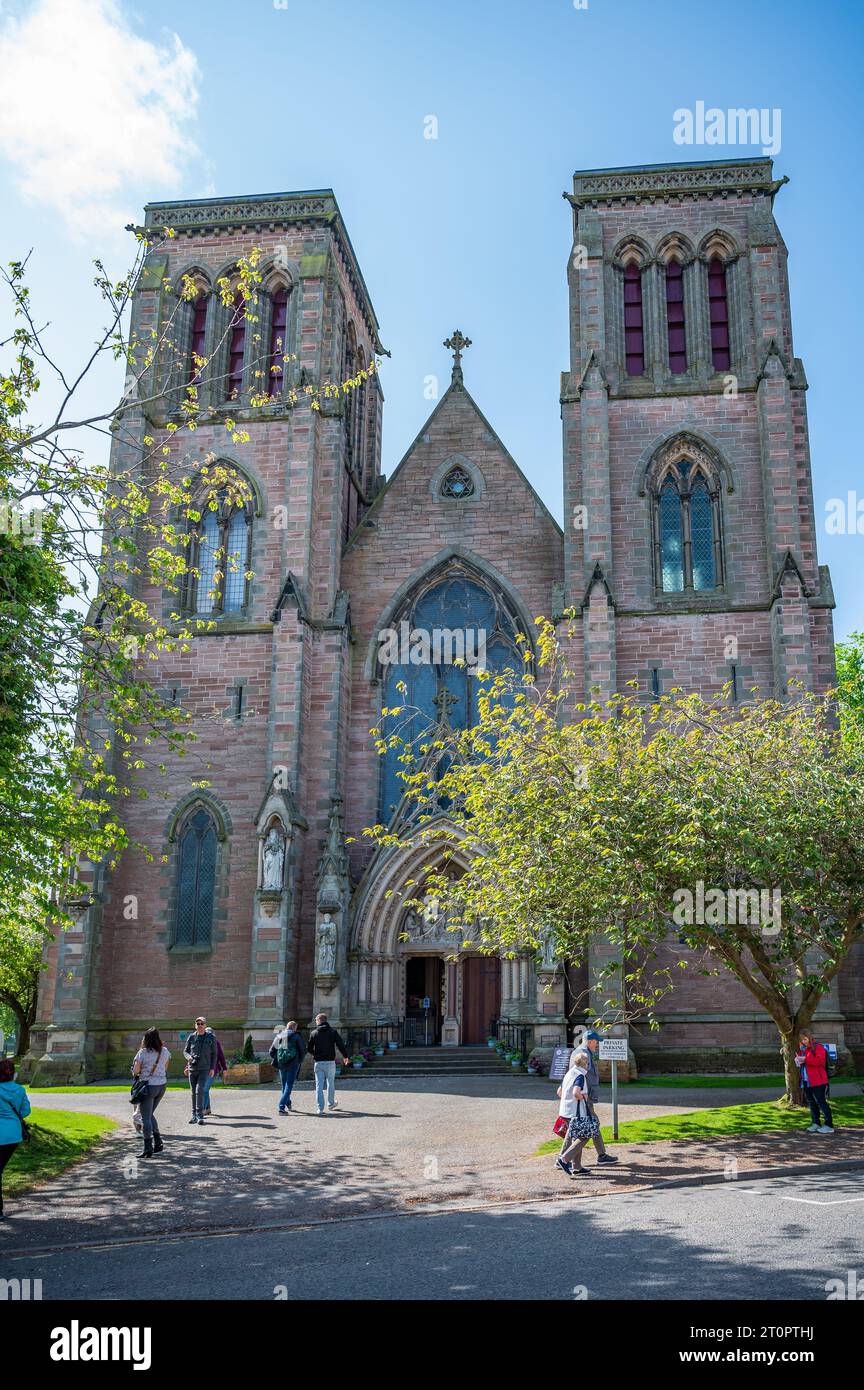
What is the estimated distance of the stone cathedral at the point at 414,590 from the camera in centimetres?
2706

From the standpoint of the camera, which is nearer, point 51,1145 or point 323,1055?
point 51,1145

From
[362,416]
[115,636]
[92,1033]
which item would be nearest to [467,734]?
[115,636]

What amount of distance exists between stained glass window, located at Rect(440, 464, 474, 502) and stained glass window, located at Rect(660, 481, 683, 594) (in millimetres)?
5358

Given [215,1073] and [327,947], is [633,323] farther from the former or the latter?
[215,1073]

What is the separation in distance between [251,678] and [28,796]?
15.0 m

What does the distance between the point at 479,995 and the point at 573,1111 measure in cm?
1603

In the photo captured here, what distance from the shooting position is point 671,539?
2991 cm

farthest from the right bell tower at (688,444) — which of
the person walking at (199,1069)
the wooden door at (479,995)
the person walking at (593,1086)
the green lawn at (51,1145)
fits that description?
the green lawn at (51,1145)

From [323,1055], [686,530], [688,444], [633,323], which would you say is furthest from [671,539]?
[323,1055]

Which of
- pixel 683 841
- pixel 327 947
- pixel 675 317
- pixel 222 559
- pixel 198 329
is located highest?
pixel 198 329

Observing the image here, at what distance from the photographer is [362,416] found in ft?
125

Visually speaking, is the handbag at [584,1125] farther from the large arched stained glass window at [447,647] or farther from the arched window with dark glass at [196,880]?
the large arched stained glass window at [447,647]

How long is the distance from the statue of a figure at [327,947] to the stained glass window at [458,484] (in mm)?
12537

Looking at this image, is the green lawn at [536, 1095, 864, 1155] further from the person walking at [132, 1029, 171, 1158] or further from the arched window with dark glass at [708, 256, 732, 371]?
the arched window with dark glass at [708, 256, 732, 371]
